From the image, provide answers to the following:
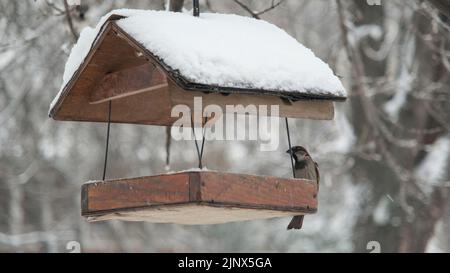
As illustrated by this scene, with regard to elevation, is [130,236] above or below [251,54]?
below

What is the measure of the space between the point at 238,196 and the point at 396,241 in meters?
5.77

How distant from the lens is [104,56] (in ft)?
13.3

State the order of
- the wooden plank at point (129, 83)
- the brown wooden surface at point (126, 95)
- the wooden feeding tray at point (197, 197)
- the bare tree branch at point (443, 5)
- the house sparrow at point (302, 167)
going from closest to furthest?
the wooden feeding tray at point (197, 197)
the brown wooden surface at point (126, 95)
the wooden plank at point (129, 83)
the bare tree branch at point (443, 5)
the house sparrow at point (302, 167)

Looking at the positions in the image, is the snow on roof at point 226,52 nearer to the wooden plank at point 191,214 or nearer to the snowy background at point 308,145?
the wooden plank at point 191,214

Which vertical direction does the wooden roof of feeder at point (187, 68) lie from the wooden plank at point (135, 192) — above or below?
above

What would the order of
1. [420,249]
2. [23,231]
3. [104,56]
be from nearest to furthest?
1. [104,56]
2. [420,249]
3. [23,231]

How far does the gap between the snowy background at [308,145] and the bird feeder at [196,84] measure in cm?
156

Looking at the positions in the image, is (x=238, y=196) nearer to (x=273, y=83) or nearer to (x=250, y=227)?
(x=273, y=83)

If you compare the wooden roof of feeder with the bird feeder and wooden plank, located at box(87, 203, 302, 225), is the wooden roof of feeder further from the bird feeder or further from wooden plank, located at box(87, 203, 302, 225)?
wooden plank, located at box(87, 203, 302, 225)

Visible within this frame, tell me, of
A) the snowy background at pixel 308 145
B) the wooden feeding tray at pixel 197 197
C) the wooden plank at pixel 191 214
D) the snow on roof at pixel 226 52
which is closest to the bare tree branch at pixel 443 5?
the snow on roof at pixel 226 52

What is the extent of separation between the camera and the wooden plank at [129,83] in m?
3.86
